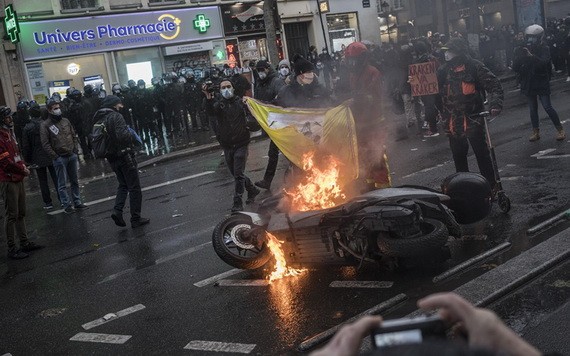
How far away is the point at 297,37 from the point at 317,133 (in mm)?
28428

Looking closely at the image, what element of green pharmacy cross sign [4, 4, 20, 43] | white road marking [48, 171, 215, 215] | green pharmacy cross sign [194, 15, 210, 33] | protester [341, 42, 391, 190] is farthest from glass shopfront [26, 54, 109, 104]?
protester [341, 42, 391, 190]

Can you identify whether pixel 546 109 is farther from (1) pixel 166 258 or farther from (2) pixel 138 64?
(2) pixel 138 64

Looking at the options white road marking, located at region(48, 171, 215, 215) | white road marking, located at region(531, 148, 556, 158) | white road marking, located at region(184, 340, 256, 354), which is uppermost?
white road marking, located at region(48, 171, 215, 215)

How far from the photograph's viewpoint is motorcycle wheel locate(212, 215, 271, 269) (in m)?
6.12

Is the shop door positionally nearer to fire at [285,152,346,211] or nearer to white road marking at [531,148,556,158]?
white road marking at [531,148,556,158]

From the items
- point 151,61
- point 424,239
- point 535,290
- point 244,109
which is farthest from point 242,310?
point 151,61

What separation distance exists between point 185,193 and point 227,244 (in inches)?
209

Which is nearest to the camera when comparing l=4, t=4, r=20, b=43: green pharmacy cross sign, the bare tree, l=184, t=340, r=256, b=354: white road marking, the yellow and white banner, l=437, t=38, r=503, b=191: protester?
l=184, t=340, r=256, b=354: white road marking

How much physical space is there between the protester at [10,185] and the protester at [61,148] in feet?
7.85

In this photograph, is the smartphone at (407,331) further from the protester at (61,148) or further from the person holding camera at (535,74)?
the protester at (61,148)

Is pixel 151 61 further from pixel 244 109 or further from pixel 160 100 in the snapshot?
pixel 244 109

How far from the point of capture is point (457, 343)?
1390mm

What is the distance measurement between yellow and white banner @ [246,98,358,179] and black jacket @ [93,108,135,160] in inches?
126

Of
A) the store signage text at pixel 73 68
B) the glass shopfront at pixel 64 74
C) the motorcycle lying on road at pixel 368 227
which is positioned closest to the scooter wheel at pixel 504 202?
the motorcycle lying on road at pixel 368 227
